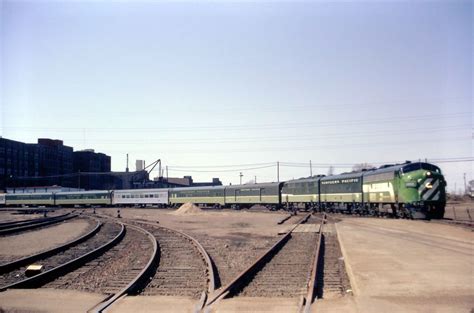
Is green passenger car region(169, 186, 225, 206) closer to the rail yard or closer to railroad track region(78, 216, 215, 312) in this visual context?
the rail yard

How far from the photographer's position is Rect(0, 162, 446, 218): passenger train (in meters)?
25.7

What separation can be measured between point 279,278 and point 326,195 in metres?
31.5

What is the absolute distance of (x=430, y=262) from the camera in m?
11.7

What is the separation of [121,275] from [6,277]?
116 inches

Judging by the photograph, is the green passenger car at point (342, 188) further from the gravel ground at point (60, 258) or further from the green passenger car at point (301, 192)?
the gravel ground at point (60, 258)

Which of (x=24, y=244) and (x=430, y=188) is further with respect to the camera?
(x=430, y=188)

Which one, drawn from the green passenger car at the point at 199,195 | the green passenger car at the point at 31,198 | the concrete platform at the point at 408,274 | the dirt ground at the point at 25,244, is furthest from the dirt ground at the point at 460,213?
the green passenger car at the point at 31,198

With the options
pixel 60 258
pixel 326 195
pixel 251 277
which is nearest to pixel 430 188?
pixel 326 195

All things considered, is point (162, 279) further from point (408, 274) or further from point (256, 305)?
point (408, 274)

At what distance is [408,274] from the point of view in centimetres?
1002

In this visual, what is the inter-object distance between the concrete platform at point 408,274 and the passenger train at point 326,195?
7.78 meters

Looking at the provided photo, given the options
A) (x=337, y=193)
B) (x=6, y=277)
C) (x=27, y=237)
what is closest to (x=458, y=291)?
(x=6, y=277)

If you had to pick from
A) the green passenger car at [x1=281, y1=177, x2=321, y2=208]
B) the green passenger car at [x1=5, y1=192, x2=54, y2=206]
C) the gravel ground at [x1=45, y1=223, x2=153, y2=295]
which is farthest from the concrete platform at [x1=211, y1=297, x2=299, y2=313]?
the green passenger car at [x1=5, y1=192, x2=54, y2=206]

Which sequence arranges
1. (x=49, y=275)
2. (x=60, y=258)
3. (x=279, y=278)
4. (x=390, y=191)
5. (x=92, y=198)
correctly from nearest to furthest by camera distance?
(x=279, y=278) → (x=49, y=275) → (x=60, y=258) → (x=390, y=191) → (x=92, y=198)
